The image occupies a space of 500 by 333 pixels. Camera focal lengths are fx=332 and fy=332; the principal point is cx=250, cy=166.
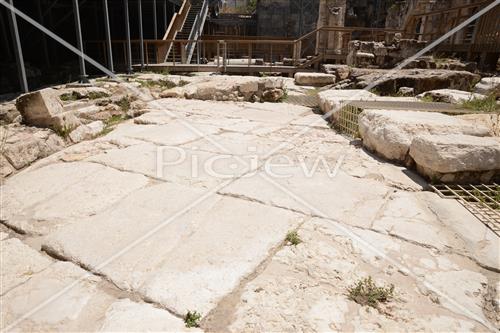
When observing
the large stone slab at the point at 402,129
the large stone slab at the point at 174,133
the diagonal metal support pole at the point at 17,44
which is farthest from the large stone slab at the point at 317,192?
the diagonal metal support pole at the point at 17,44

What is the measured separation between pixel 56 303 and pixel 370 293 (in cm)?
159

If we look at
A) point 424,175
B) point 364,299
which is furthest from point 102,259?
point 424,175

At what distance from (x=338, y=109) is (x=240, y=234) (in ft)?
11.5

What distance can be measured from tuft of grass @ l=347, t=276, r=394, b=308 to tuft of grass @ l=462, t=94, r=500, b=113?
401 cm

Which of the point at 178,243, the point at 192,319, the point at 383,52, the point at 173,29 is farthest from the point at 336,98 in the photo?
the point at 173,29

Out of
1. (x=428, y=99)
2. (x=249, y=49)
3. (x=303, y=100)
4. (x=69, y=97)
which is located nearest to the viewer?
(x=69, y=97)

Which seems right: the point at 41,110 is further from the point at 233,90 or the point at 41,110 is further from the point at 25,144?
the point at 233,90

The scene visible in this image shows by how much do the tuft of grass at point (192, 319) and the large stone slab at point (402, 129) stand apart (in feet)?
8.98

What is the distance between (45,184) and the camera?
9.98 ft

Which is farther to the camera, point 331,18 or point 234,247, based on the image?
point 331,18

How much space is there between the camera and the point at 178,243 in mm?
2145

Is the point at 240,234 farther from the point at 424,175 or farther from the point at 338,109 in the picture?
the point at 338,109

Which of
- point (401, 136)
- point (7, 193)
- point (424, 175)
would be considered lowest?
point (7, 193)

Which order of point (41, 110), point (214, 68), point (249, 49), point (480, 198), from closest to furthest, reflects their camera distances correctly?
point (480, 198) → point (41, 110) → point (249, 49) → point (214, 68)
